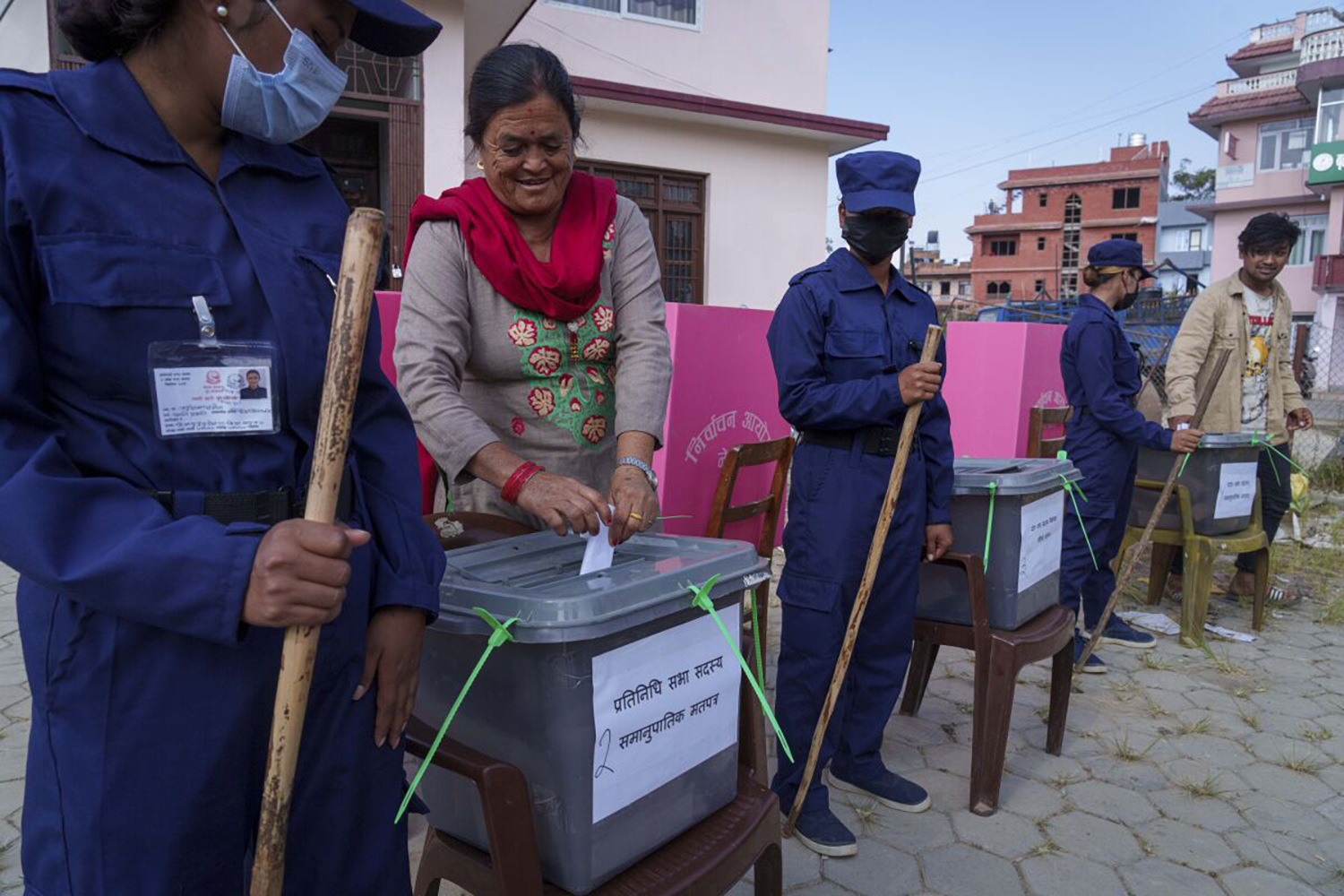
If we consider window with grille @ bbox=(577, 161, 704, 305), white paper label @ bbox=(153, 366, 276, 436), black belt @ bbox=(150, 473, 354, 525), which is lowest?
black belt @ bbox=(150, 473, 354, 525)

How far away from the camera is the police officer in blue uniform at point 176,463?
944 mm

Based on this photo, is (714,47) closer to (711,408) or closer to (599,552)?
(711,408)

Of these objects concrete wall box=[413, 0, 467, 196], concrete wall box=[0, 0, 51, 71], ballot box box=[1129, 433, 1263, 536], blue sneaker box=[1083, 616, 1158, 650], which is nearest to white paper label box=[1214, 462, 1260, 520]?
ballot box box=[1129, 433, 1263, 536]

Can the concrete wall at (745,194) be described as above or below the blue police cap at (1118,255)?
above

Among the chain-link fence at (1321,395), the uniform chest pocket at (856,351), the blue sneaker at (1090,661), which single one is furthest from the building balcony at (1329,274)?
the uniform chest pocket at (856,351)

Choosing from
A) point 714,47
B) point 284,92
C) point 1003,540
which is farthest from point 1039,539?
point 714,47

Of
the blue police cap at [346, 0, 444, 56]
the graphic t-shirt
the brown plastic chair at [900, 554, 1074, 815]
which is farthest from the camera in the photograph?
the graphic t-shirt

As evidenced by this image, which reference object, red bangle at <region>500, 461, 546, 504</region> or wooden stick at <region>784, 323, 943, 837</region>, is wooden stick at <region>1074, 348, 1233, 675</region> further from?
red bangle at <region>500, 461, 546, 504</region>

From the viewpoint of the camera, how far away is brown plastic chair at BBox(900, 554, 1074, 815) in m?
2.77

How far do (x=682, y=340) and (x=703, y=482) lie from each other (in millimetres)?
629

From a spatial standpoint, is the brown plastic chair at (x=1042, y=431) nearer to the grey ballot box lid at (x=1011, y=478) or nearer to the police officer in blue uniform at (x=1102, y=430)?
the police officer in blue uniform at (x=1102, y=430)

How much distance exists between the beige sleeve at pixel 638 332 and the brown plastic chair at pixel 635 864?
41 cm

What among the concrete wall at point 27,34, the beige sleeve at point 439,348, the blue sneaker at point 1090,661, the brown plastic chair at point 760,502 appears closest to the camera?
the beige sleeve at point 439,348

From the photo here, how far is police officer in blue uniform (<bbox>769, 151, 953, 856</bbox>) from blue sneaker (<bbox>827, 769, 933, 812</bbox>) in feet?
1.07
